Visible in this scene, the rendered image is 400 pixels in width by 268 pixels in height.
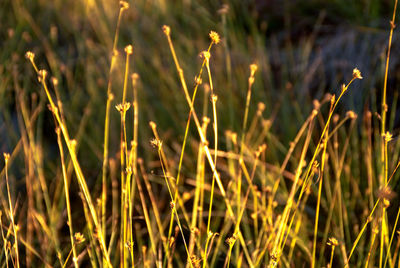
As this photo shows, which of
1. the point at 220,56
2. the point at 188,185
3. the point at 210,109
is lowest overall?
the point at 188,185

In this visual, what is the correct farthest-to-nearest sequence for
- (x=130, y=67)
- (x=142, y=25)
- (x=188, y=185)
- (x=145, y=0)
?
(x=145, y=0) → (x=142, y=25) → (x=130, y=67) → (x=188, y=185)

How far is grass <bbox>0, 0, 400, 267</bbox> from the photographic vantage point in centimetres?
194

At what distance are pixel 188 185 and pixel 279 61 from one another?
99cm

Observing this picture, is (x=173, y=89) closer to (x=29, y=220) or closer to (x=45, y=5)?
(x=29, y=220)

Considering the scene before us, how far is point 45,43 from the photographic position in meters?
3.19

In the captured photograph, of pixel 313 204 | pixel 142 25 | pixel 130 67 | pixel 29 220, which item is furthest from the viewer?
pixel 142 25

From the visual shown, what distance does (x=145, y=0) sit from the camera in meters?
3.76

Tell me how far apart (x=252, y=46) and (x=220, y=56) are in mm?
263

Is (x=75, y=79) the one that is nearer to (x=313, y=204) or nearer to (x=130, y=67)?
(x=130, y=67)

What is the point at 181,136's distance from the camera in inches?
103

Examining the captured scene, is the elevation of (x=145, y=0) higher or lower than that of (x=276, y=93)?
higher

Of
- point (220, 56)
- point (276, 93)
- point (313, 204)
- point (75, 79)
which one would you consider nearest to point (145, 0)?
point (75, 79)

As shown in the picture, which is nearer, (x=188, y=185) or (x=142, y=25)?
(x=188, y=185)

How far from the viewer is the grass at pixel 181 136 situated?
194cm
